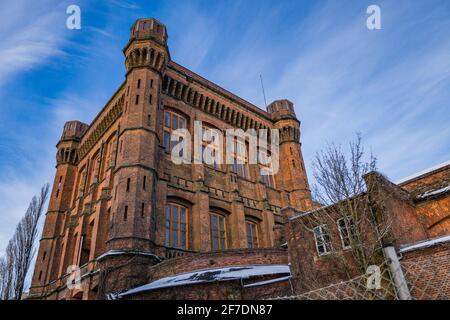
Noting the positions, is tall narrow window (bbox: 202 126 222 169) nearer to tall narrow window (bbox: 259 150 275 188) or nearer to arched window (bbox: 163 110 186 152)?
arched window (bbox: 163 110 186 152)

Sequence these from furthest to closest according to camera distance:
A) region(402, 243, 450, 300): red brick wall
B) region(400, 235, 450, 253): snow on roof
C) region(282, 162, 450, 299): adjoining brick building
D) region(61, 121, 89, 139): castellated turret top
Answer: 1. region(61, 121, 89, 139): castellated turret top
2. region(282, 162, 450, 299): adjoining brick building
3. region(400, 235, 450, 253): snow on roof
4. region(402, 243, 450, 300): red brick wall

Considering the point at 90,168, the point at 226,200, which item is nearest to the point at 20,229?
the point at 90,168

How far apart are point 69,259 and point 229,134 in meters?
14.5

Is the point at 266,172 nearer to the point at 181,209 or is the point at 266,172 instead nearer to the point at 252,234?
the point at 252,234

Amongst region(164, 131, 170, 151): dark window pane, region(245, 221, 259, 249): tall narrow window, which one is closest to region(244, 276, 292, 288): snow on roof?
region(245, 221, 259, 249): tall narrow window

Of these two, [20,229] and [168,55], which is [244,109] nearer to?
[168,55]

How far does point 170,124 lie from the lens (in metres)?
22.4

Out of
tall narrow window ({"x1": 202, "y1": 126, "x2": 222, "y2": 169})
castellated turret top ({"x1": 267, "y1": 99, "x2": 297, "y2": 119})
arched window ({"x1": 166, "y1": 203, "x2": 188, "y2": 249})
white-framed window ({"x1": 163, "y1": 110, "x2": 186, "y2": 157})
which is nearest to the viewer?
arched window ({"x1": 166, "y1": 203, "x2": 188, "y2": 249})

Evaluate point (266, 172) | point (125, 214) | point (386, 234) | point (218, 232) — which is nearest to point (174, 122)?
point (218, 232)

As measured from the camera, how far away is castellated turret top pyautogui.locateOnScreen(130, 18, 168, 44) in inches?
859

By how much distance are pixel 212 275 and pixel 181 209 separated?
6.97m

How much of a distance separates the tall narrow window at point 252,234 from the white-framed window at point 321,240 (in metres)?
9.13

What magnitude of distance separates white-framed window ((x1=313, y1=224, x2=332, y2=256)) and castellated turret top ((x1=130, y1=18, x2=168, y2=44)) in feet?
52.4

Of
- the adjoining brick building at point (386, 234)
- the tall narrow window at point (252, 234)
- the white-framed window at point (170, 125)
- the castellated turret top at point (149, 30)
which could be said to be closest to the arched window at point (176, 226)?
the white-framed window at point (170, 125)
